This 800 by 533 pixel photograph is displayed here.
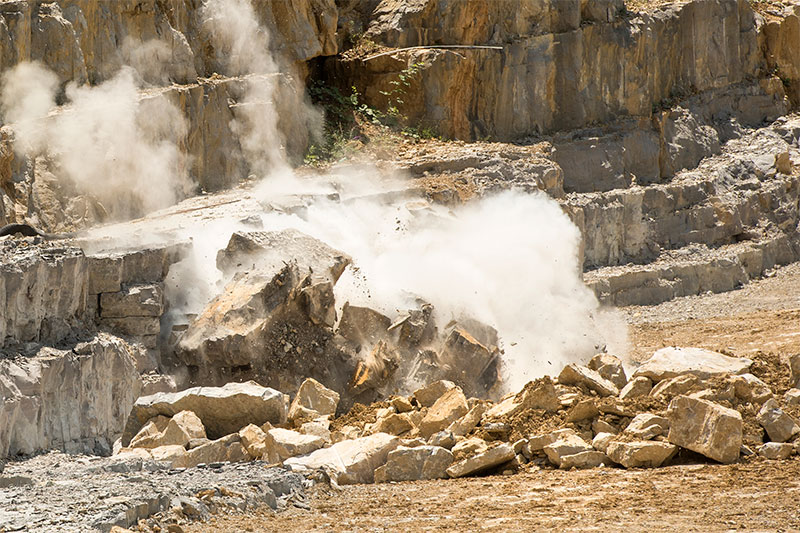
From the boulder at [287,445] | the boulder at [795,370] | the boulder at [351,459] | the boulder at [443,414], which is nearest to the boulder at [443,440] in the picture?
the boulder at [351,459]

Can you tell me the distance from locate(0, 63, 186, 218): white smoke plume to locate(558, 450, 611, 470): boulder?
28.2 feet

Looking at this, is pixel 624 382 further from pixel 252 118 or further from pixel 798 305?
pixel 798 305

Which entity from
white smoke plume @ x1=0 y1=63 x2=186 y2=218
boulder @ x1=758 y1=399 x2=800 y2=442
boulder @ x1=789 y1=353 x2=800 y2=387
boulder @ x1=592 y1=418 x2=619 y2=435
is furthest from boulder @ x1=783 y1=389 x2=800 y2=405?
white smoke plume @ x1=0 y1=63 x2=186 y2=218

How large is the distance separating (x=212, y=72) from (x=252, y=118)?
3.25ft

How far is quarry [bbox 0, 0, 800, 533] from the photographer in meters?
10.1

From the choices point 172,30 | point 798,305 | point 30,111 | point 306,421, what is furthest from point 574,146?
point 306,421

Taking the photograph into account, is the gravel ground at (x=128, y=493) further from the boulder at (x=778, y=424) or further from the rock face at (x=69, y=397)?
the boulder at (x=778, y=424)

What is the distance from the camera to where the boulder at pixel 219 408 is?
12055 mm

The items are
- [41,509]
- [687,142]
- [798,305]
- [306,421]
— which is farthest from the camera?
[687,142]

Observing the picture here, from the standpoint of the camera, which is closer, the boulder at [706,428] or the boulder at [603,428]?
the boulder at [706,428]

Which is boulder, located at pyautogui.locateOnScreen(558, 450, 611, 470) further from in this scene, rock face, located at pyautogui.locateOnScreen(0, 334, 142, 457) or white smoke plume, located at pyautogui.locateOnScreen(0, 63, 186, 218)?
white smoke plume, located at pyautogui.locateOnScreen(0, 63, 186, 218)

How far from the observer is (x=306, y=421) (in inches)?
488

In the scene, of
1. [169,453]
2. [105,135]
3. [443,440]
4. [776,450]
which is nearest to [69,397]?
[169,453]

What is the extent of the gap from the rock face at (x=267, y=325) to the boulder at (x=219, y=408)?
1.68 m
